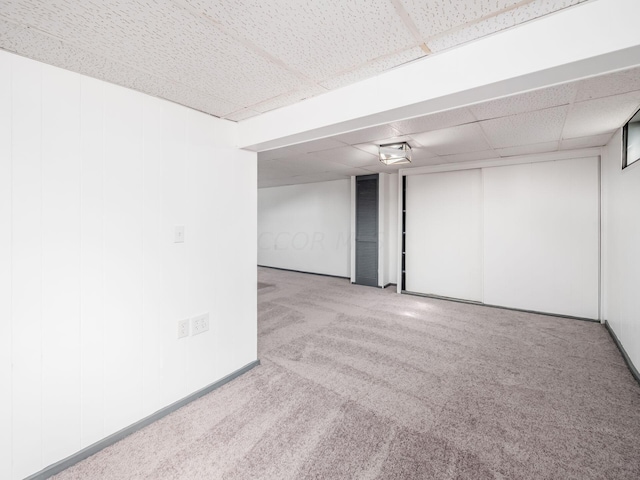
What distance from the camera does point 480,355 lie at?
2977 millimetres

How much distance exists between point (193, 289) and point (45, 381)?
0.93 metres

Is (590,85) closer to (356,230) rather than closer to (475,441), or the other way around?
(475,441)

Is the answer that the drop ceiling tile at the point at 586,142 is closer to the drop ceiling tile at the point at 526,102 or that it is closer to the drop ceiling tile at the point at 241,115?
the drop ceiling tile at the point at 526,102

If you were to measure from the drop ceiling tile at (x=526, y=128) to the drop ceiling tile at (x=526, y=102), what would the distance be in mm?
141

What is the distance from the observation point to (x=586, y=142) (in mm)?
3502

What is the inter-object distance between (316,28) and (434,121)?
1.67 metres

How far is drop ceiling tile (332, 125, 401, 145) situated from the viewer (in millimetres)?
2804

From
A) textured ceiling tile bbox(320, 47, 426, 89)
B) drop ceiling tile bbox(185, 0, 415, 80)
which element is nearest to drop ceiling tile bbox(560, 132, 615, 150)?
textured ceiling tile bbox(320, 47, 426, 89)

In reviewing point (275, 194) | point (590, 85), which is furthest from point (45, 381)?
point (275, 194)

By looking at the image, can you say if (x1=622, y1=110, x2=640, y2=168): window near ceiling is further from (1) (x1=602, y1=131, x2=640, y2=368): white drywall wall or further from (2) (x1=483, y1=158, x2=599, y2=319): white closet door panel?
(2) (x1=483, y1=158, x2=599, y2=319): white closet door panel

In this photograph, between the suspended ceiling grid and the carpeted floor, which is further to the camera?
→ the carpeted floor

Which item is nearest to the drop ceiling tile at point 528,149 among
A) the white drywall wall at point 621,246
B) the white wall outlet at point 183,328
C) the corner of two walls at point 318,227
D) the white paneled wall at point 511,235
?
the white paneled wall at point 511,235

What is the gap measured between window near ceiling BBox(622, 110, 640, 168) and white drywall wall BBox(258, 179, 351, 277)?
14.7 feet

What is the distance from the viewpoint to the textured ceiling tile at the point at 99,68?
1.35 metres
